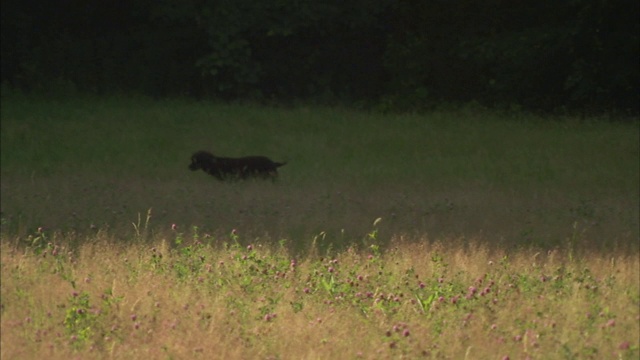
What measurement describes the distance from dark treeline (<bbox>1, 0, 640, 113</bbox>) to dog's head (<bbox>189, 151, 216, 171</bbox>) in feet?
30.3

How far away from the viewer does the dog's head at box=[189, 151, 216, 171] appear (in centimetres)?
1215

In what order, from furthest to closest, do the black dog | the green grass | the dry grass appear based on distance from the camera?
the black dog → the green grass → the dry grass

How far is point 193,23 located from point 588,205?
14.6m

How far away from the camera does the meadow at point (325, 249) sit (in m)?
5.48

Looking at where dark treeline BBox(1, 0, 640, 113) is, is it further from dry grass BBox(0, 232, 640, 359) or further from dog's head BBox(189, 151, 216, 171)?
dry grass BBox(0, 232, 640, 359)

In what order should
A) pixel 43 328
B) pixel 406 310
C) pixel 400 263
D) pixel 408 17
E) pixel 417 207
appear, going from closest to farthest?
pixel 43 328 → pixel 406 310 → pixel 400 263 → pixel 417 207 → pixel 408 17

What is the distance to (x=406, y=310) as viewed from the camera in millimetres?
5988

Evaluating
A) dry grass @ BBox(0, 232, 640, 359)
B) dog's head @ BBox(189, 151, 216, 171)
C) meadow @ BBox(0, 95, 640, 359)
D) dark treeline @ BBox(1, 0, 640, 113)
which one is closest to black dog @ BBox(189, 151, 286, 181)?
dog's head @ BBox(189, 151, 216, 171)

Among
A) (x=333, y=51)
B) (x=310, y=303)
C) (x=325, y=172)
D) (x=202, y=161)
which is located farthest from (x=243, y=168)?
(x=333, y=51)

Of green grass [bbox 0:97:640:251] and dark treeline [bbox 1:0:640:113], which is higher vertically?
dark treeline [bbox 1:0:640:113]

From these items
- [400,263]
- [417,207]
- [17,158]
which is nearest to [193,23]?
[17,158]

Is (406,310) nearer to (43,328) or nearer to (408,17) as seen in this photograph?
(43,328)

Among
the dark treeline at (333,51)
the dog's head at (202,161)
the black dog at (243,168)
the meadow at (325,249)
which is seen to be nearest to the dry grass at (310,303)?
the meadow at (325,249)

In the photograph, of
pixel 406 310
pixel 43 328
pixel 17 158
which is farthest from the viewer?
pixel 17 158
